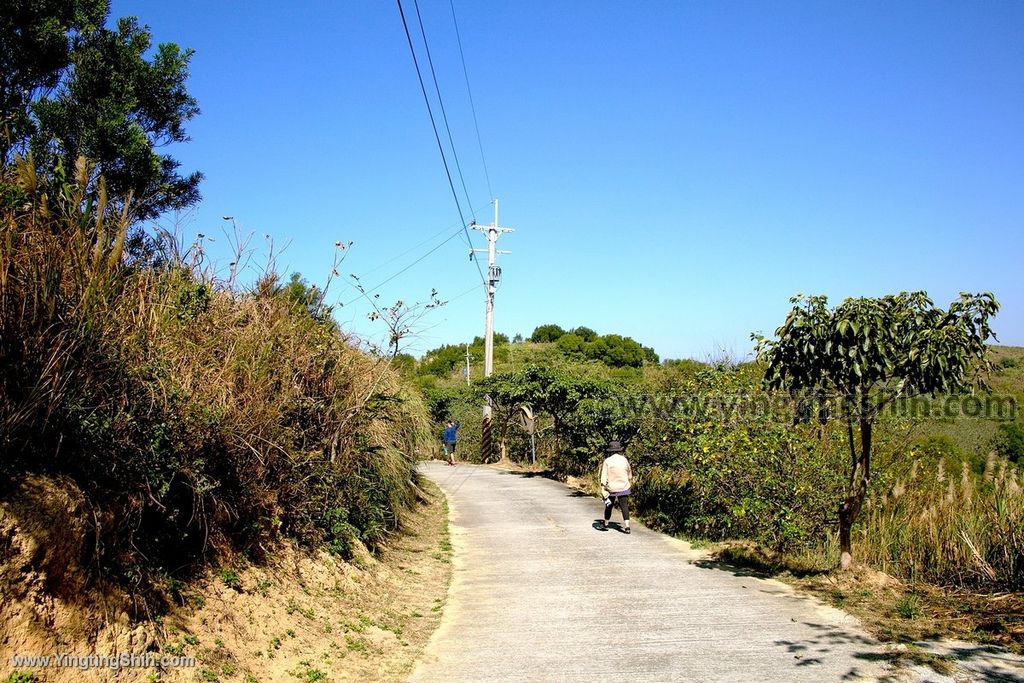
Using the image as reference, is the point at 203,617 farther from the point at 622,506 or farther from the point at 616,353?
the point at 616,353

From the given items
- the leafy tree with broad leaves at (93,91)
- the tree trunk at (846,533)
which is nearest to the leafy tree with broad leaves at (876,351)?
the tree trunk at (846,533)

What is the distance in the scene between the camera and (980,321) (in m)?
7.53

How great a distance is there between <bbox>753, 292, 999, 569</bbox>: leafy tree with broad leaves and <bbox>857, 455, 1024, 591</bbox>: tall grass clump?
5.39 ft

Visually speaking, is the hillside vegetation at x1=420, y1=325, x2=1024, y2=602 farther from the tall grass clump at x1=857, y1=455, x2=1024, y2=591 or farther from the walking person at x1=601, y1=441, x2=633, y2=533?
the walking person at x1=601, y1=441, x2=633, y2=533

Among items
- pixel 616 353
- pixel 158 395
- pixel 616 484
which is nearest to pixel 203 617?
pixel 158 395

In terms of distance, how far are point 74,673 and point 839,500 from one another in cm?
957

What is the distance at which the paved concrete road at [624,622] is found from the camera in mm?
5918

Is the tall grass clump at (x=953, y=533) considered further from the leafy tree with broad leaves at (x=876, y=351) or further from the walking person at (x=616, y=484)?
the walking person at (x=616, y=484)

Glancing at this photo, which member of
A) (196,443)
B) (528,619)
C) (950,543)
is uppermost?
(196,443)

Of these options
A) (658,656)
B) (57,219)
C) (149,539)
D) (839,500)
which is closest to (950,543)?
(839,500)

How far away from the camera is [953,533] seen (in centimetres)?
909

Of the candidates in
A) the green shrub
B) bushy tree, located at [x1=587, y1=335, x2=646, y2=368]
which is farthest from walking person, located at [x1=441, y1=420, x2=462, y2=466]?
bushy tree, located at [x1=587, y1=335, x2=646, y2=368]

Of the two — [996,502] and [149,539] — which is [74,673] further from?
[996,502]

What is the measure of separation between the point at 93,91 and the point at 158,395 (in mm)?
6537
